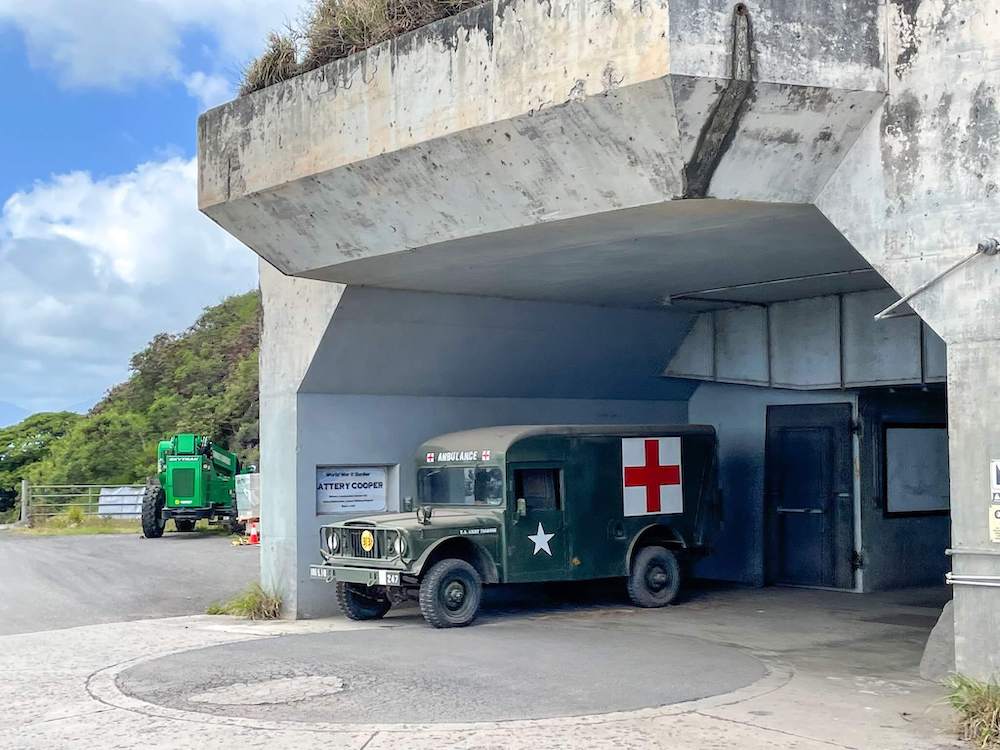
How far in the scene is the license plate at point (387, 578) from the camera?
11.9 m

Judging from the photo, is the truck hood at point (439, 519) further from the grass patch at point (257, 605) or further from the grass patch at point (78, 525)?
the grass patch at point (78, 525)

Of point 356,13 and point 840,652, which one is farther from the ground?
point 356,13

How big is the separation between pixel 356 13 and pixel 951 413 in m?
6.34

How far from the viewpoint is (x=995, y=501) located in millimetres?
7598

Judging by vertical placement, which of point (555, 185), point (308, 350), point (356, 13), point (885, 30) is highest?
point (356, 13)

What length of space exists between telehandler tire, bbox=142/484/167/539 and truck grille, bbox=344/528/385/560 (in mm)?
17799

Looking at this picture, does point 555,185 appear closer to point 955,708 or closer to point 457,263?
point 457,263

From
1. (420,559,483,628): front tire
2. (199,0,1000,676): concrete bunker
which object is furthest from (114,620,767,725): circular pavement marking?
(199,0,1000,676): concrete bunker

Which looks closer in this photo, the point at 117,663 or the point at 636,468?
the point at 117,663

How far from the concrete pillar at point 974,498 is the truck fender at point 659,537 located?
20.0 feet

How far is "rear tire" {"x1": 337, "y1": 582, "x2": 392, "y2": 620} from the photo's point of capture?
12875 mm

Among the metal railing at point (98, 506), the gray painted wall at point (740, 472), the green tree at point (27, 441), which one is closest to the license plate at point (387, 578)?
the gray painted wall at point (740, 472)

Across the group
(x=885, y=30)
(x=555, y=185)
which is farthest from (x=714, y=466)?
(x=885, y=30)

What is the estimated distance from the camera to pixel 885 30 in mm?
8266
